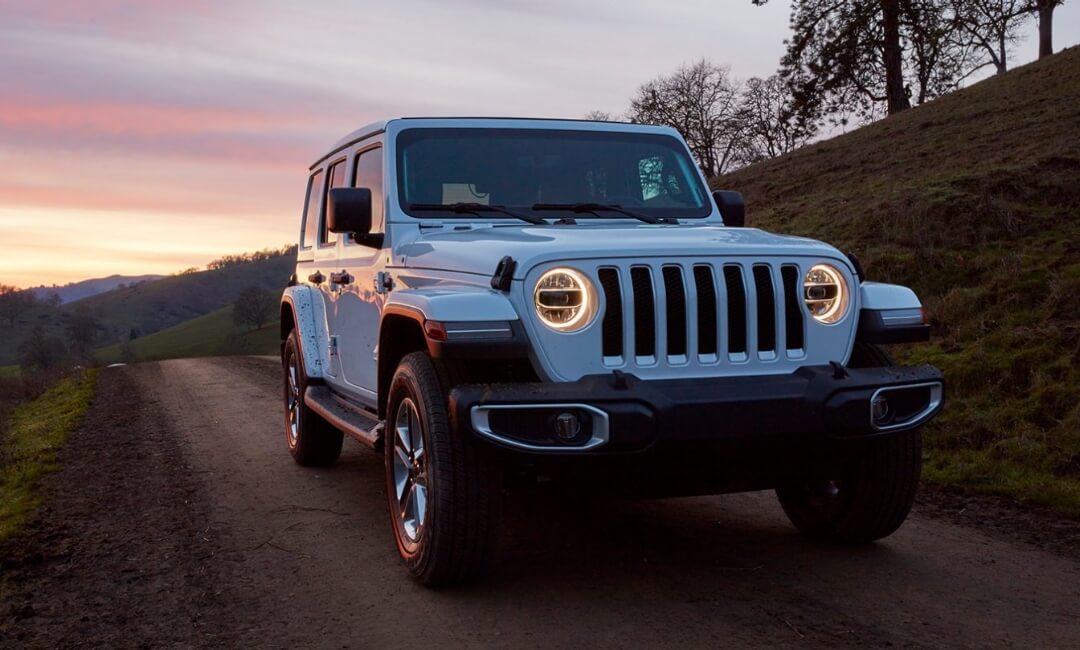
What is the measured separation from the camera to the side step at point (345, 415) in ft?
16.8

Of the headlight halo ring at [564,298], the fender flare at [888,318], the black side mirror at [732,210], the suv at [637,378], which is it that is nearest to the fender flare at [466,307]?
the suv at [637,378]

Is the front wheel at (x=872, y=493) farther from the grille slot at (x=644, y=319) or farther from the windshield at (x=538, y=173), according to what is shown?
the windshield at (x=538, y=173)

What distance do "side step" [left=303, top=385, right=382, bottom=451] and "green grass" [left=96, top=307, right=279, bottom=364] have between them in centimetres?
9030

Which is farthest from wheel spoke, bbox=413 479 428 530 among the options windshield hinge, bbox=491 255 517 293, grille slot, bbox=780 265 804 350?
grille slot, bbox=780 265 804 350

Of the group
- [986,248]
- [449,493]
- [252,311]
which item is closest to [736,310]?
[449,493]

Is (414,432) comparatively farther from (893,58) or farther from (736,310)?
(893,58)

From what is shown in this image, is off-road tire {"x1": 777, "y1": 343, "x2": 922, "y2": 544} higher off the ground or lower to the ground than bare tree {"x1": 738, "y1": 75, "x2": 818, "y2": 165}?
lower

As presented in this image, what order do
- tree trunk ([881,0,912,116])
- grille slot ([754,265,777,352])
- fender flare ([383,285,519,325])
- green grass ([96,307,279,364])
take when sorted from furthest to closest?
green grass ([96,307,279,364]), tree trunk ([881,0,912,116]), grille slot ([754,265,777,352]), fender flare ([383,285,519,325])

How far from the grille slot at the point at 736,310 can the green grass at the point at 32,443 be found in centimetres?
394

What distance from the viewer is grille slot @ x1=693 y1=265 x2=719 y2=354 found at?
4.03m

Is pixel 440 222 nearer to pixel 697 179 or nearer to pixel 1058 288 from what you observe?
pixel 697 179

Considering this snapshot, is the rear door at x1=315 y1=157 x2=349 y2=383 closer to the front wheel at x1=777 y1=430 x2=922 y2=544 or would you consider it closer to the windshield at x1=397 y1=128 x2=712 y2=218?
the windshield at x1=397 y1=128 x2=712 y2=218

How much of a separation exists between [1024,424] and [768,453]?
4.31m

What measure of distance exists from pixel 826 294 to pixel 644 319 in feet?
2.80
